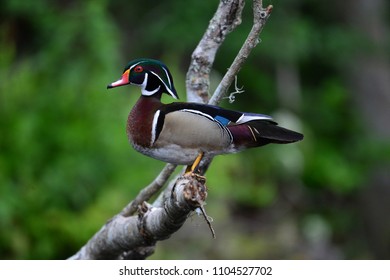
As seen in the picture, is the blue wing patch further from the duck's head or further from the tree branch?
the tree branch

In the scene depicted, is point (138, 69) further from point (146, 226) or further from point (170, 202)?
point (146, 226)

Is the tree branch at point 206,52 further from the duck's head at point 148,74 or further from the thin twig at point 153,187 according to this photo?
the duck's head at point 148,74

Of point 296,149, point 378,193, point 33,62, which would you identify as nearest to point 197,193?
point 33,62

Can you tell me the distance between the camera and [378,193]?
26.8 ft

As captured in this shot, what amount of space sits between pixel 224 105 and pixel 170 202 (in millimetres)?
4401

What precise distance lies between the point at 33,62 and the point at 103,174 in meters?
1.43

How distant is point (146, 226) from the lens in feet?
9.86

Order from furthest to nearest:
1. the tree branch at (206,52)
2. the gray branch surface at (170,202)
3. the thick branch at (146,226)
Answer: the tree branch at (206,52) < the gray branch surface at (170,202) < the thick branch at (146,226)

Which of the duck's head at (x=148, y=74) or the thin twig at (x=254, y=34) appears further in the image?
the thin twig at (x=254, y=34)

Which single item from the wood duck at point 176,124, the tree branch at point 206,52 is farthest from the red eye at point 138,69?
the tree branch at point 206,52

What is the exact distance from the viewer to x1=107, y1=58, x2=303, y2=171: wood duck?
2.39 m

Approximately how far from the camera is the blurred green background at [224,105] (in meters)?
5.84

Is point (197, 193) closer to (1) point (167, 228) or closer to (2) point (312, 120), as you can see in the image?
(1) point (167, 228)

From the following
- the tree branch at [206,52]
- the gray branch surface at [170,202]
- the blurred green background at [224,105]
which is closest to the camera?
the gray branch surface at [170,202]
